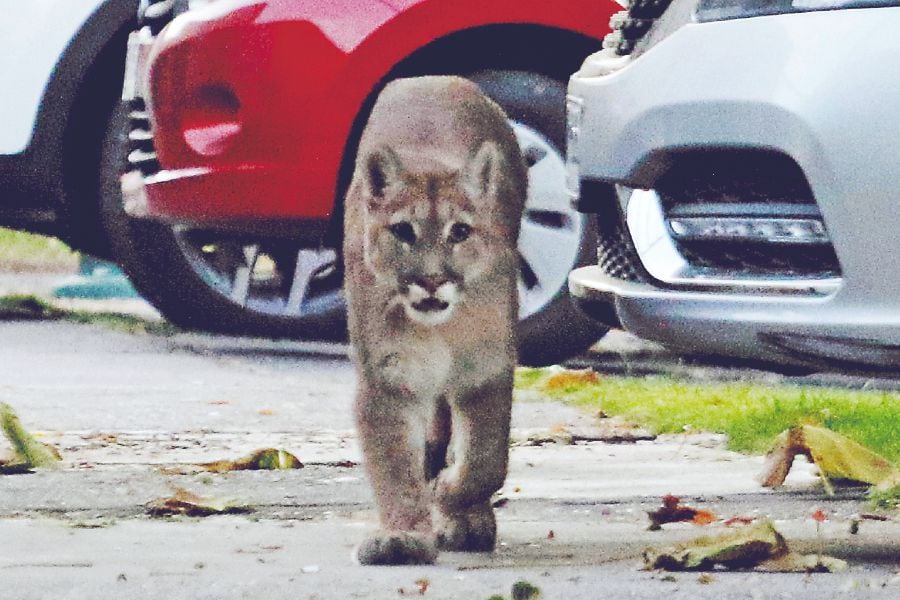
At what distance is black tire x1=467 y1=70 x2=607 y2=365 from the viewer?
7398 mm

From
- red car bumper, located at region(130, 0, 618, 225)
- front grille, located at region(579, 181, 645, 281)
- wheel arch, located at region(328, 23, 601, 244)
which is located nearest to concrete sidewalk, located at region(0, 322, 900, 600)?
front grille, located at region(579, 181, 645, 281)

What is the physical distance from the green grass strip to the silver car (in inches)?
48.3

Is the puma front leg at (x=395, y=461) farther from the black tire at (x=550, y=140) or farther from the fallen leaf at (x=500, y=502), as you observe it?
the black tire at (x=550, y=140)

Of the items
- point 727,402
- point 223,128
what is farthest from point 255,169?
point 727,402

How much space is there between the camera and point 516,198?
199 inches

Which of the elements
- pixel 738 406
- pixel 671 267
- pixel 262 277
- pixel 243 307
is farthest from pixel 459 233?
pixel 262 277

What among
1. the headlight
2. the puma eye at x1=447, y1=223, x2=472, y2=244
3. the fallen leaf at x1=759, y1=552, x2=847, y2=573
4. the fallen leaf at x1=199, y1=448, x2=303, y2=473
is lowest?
the fallen leaf at x1=199, y1=448, x2=303, y2=473

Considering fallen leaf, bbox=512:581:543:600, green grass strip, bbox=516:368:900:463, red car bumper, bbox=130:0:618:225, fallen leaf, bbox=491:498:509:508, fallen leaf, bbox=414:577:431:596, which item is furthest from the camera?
red car bumper, bbox=130:0:618:225

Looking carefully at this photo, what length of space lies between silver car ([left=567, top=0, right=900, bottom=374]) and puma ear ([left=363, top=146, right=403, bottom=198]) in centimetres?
59

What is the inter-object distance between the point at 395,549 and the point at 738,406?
2.53 meters

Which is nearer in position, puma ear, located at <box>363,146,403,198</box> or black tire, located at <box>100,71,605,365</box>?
puma ear, located at <box>363,146,403,198</box>

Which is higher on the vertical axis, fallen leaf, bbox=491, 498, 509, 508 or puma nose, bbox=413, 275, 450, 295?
puma nose, bbox=413, 275, 450, 295

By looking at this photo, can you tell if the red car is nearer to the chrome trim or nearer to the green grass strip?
the green grass strip

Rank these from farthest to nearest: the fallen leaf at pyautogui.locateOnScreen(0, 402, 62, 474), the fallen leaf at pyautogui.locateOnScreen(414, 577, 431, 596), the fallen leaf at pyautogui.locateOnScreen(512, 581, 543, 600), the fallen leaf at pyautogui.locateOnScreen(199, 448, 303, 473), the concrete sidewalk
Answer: the fallen leaf at pyautogui.locateOnScreen(199, 448, 303, 473), the fallen leaf at pyautogui.locateOnScreen(0, 402, 62, 474), the concrete sidewalk, the fallen leaf at pyautogui.locateOnScreen(414, 577, 431, 596), the fallen leaf at pyautogui.locateOnScreen(512, 581, 543, 600)
